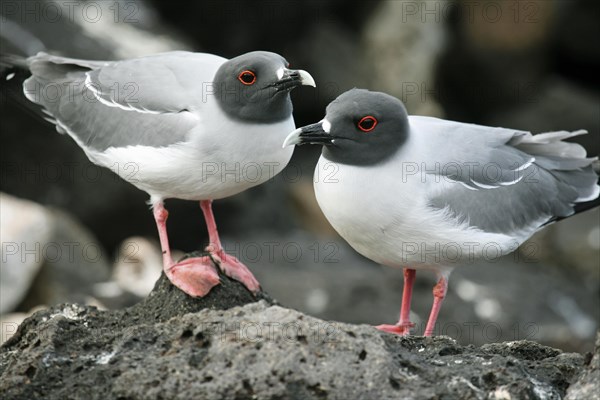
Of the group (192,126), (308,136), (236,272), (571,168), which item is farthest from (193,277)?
(571,168)

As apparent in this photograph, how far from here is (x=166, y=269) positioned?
6.68 meters

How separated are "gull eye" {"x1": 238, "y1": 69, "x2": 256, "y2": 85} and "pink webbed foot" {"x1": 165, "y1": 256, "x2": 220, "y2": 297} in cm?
126

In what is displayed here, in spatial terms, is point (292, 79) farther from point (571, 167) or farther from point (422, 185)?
point (571, 167)

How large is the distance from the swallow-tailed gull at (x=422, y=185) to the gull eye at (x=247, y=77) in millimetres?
598

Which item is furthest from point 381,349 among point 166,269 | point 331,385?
point 166,269

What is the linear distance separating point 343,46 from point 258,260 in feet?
19.6

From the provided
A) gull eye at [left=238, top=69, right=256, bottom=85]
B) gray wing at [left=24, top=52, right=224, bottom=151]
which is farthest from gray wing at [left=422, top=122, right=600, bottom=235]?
gray wing at [left=24, top=52, right=224, bottom=151]

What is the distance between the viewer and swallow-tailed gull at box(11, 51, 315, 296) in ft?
22.1

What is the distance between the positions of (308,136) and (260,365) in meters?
2.05

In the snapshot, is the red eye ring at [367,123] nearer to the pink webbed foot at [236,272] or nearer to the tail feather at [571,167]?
the pink webbed foot at [236,272]

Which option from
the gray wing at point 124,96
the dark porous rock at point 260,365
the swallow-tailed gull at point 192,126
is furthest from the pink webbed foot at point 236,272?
the dark porous rock at point 260,365

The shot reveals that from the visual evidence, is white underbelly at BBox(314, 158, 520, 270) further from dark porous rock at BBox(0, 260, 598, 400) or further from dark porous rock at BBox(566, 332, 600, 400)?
dark porous rock at BBox(566, 332, 600, 400)

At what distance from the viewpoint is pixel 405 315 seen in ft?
24.0

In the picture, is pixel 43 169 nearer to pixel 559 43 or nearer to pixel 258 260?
pixel 258 260
